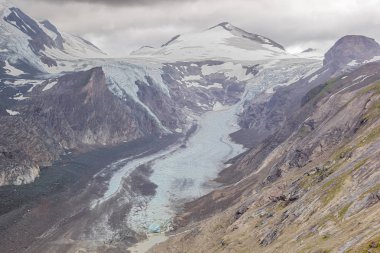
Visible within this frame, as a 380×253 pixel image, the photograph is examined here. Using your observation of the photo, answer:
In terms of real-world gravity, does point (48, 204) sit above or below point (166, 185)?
above

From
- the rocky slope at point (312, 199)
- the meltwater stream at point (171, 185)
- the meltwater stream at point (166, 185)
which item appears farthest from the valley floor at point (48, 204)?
the rocky slope at point (312, 199)

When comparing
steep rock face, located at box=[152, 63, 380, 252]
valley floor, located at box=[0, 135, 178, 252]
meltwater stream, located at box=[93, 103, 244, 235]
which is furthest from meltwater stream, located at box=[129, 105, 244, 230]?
valley floor, located at box=[0, 135, 178, 252]

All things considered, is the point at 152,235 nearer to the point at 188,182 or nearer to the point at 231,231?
the point at 231,231

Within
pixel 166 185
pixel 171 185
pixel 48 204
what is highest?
pixel 48 204

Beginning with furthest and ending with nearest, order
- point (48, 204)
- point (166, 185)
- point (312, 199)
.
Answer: point (166, 185), point (48, 204), point (312, 199)

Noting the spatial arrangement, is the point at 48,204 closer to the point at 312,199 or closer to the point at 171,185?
the point at 171,185

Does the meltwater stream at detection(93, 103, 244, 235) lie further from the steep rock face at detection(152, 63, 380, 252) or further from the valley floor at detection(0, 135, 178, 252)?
the steep rock face at detection(152, 63, 380, 252)

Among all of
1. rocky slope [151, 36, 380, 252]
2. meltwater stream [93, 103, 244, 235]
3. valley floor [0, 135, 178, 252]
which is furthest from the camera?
meltwater stream [93, 103, 244, 235]

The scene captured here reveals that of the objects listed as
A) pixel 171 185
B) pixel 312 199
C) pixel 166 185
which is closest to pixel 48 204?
pixel 166 185
